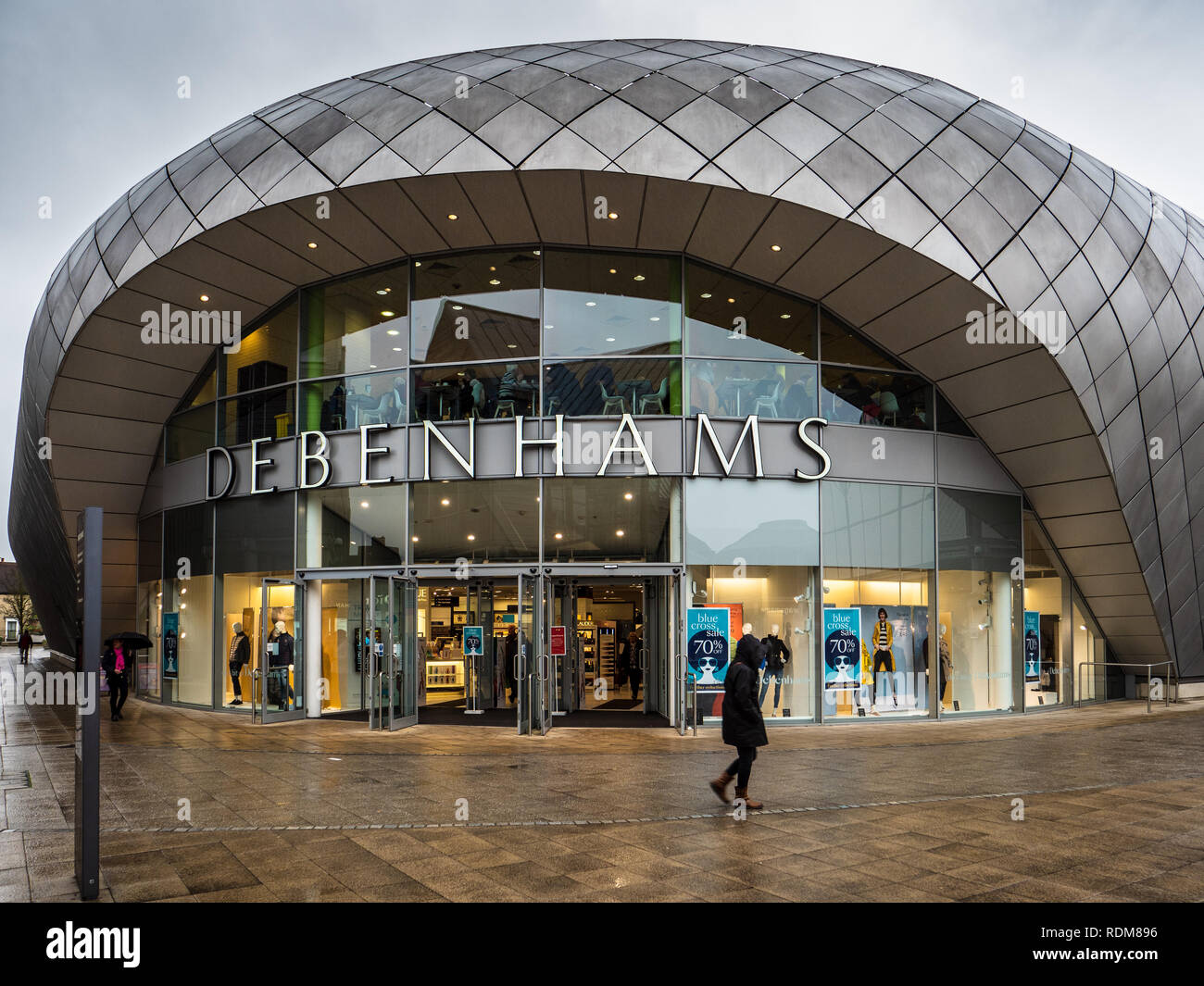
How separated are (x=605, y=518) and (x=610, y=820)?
8.01 meters

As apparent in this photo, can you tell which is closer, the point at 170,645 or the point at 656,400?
the point at 656,400

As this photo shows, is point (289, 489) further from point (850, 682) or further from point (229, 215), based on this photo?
point (850, 682)

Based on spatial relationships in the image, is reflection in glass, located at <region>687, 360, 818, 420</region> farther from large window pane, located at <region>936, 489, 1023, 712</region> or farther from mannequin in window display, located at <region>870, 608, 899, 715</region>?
mannequin in window display, located at <region>870, 608, 899, 715</region>

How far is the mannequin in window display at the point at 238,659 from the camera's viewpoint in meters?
18.3

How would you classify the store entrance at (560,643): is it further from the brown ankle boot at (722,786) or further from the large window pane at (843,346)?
the brown ankle boot at (722,786)

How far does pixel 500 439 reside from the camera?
15953 mm

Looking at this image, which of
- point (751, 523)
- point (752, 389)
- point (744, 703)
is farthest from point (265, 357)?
point (744, 703)

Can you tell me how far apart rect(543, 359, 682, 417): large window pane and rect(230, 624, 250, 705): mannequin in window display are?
7.64 metres

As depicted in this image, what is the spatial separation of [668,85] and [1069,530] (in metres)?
10.7

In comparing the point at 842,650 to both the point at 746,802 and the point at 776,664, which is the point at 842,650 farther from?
the point at 746,802

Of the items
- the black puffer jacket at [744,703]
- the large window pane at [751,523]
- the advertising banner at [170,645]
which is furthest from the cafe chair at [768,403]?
the advertising banner at [170,645]

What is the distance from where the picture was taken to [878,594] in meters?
16.6
